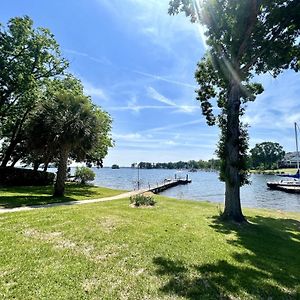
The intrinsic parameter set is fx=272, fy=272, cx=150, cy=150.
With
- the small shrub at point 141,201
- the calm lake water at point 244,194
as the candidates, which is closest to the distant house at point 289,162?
the calm lake water at point 244,194

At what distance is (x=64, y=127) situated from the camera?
1825 centimetres

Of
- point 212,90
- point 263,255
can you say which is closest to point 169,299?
point 263,255

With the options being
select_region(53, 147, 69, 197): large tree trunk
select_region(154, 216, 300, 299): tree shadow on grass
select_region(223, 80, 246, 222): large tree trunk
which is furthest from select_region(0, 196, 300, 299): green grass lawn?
select_region(53, 147, 69, 197): large tree trunk

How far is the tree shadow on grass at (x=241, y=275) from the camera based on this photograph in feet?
16.9

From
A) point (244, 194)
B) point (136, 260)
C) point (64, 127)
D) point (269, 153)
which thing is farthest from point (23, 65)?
point (269, 153)

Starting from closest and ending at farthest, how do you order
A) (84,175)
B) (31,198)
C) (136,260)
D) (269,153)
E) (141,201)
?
1. (136,260)
2. (141,201)
3. (31,198)
4. (84,175)
5. (269,153)

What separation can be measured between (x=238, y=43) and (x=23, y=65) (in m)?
18.5

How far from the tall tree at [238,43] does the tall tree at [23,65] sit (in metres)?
15.4

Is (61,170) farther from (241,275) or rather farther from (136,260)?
(241,275)

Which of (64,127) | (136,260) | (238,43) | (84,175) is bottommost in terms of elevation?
(136,260)

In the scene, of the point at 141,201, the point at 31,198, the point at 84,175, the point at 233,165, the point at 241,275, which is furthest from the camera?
the point at 84,175

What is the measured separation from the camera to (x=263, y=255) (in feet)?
26.2

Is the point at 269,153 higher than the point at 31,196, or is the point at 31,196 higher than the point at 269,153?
the point at 269,153

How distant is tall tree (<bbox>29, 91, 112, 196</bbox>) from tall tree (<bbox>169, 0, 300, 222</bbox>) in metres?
9.11
